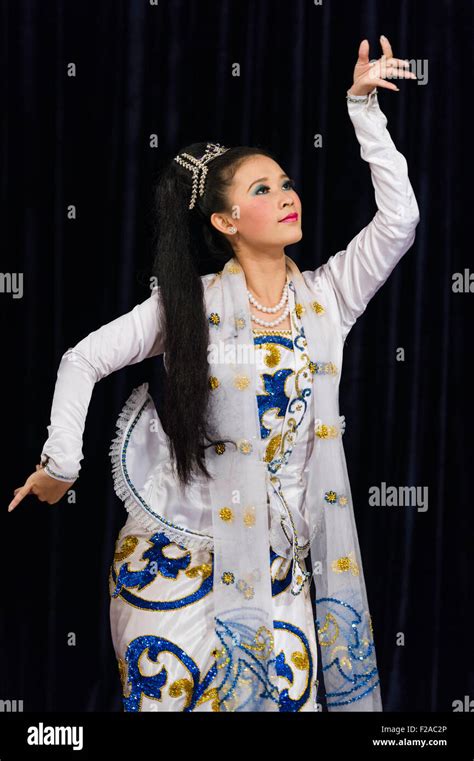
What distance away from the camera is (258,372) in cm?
287

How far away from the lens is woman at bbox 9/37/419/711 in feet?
9.15

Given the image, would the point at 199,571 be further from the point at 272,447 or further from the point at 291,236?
the point at 291,236

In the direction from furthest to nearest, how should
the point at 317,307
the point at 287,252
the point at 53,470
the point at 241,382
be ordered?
the point at 287,252, the point at 317,307, the point at 241,382, the point at 53,470

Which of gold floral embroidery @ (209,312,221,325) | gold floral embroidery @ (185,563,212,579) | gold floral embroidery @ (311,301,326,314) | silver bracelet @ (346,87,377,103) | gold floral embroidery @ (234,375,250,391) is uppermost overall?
silver bracelet @ (346,87,377,103)

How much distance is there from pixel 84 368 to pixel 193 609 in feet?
→ 1.90

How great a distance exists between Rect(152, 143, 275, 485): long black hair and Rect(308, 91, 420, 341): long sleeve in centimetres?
28

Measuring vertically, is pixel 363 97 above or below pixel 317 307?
above

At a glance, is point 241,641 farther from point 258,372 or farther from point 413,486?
point 413,486

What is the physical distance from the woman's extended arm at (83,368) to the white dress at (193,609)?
25 cm

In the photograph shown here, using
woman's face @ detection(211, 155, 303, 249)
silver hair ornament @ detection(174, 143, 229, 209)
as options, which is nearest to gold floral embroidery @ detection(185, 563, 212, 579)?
woman's face @ detection(211, 155, 303, 249)

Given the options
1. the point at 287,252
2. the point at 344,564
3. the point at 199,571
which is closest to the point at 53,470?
the point at 199,571

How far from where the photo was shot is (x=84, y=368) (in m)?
2.85

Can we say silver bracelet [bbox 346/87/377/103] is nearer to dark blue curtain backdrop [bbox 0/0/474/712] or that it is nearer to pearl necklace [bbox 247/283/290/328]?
pearl necklace [bbox 247/283/290/328]

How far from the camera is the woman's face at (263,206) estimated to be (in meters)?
2.91
